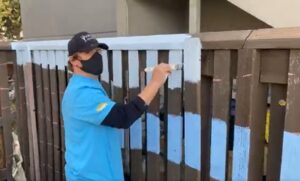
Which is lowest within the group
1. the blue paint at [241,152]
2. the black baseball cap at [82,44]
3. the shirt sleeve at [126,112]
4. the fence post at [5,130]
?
the fence post at [5,130]

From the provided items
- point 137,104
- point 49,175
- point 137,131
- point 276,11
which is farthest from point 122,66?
point 49,175

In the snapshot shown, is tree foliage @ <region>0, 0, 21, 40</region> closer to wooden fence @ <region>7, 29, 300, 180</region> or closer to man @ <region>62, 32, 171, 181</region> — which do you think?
wooden fence @ <region>7, 29, 300, 180</region>

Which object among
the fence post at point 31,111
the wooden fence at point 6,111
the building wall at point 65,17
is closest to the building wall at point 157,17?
the building wall at point 65,17

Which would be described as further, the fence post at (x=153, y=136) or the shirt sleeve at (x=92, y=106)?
the fence post at (x=153, y=136)

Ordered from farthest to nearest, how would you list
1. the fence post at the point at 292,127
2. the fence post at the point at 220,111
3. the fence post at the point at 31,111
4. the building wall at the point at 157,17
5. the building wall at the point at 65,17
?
the building wall at the point at 65,17, the building wall at the point at 157,17, the fence post at the point at 31,111, the fence post at the point at 220,111, the fence post at the point at 292,127

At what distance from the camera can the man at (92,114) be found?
2.25m

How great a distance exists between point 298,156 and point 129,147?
1.49 metres

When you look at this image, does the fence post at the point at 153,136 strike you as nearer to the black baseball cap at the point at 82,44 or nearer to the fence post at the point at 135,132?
the fence post at the point at 135,132

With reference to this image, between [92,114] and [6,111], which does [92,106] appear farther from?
[6,111]

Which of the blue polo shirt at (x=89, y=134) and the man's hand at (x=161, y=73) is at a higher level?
the man's hand at (x=161, y=73)

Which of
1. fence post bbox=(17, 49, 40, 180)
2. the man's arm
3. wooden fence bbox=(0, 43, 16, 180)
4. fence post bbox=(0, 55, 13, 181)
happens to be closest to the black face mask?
the man's arm

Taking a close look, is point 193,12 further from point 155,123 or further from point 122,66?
point 155,123

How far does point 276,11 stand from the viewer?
10.6ft

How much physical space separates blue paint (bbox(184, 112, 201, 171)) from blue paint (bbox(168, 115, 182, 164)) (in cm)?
6
